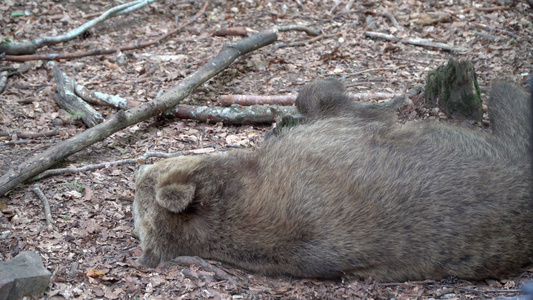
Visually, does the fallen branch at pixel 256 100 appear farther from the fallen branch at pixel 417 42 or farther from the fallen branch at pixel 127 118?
the fallen branch at pixel 417 42

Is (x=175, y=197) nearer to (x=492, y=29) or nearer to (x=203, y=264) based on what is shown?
(x=203, y=264)

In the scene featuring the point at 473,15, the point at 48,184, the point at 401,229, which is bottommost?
the point at 48,184

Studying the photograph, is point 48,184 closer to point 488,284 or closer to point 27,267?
point 27,267

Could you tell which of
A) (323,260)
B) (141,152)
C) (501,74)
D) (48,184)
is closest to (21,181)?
(48,184)

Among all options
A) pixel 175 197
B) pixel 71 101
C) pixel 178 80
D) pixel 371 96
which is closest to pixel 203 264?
pixel 175 197

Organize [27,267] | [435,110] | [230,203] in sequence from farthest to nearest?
[435,110] < [230,203] < [27,267]

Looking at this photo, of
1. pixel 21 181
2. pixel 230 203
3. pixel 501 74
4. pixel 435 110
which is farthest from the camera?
pixel 501 74

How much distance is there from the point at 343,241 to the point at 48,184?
3.39 m

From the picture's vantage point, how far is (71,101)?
291 inches

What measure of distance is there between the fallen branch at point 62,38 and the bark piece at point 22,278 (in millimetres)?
5499

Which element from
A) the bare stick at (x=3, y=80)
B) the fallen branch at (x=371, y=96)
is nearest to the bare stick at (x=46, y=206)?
the bare stick at (x=3, y=80)

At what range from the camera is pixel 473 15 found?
967 cm

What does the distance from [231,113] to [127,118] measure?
1329mm

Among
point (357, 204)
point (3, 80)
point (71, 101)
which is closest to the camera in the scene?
point (357, 204)
